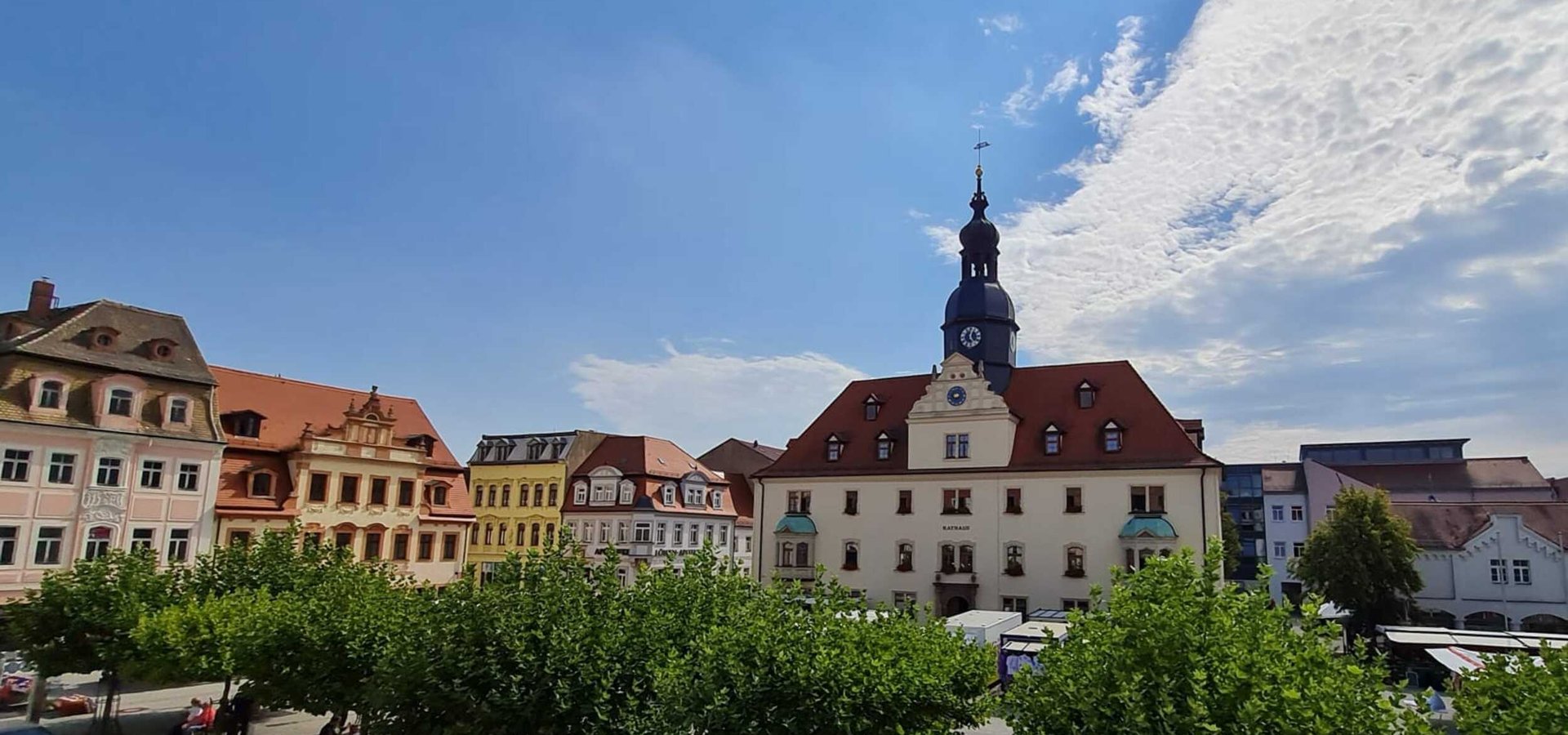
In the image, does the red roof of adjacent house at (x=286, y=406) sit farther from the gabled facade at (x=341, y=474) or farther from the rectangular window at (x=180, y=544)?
the rectangular window at (x=180, y=544)

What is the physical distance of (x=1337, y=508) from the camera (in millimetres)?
47062

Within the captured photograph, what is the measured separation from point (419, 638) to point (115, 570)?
1475 cm

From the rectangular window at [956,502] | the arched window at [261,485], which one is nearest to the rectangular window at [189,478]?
the arched window at [261,485]

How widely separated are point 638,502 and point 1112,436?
30.0 meters

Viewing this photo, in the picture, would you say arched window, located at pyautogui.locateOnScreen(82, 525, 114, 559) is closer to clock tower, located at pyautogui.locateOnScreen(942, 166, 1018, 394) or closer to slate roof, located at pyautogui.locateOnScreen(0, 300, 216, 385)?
slate roof, located at pyautogui.locateOnScreen(0, 300, 216, 385)

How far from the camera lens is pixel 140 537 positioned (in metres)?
36.3

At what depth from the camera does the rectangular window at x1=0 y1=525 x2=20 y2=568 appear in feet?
107

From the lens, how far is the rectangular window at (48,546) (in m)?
33.3

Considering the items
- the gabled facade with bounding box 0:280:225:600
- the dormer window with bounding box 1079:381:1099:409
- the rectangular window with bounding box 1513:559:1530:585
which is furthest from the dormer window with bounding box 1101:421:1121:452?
the gabled facade with bounding box 0:280:225:600

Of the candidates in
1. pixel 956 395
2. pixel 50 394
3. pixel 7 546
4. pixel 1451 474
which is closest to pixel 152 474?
pixel 50 394

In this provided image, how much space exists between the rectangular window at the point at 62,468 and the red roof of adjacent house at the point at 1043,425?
31310mm

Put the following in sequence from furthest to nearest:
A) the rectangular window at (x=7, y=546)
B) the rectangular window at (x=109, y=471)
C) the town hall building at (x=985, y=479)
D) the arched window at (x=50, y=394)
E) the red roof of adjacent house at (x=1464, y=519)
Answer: the red roof of adjacent house at (x=1464, y=519) → the town hall building at (x=985, y=479) → the rectangular window at (x=109, y=471) → the arched window at (x=50, y=394) → the rectangular window at (x=7, y=546)

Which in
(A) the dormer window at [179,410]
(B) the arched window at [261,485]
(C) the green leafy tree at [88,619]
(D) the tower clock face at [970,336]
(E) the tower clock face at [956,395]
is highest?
(D) the tower clock face at [970,336]

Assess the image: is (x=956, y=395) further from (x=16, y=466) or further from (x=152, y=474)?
(x=16, y=466)
